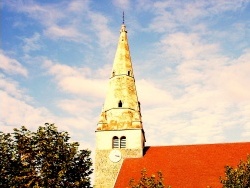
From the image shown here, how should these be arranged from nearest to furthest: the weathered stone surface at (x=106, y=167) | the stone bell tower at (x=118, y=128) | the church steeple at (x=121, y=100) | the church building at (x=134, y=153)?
the church building at (x=134, y=153) < the weathered stone surface at (x=106, y=167) < the stone bell tower at (x=118, y=128) < the church steeple at (x=121, y=100)

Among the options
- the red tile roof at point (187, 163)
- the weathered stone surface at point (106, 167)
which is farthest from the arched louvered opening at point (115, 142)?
the red tile roof at point (187, 163)

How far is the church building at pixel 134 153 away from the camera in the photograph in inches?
1087

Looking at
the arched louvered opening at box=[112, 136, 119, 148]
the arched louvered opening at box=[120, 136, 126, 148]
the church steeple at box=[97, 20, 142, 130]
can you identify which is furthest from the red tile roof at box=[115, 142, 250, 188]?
the church steeple at box=[97, 20, 142, 130]

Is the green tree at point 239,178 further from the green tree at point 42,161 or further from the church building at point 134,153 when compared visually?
the church building at point 134,153

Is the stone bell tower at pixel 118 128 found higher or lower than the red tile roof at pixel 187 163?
higher

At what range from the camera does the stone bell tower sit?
30.0m

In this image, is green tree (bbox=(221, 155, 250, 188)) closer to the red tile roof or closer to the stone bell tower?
the red tile roof

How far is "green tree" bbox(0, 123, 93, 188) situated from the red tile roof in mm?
10742

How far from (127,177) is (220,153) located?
8.21 m

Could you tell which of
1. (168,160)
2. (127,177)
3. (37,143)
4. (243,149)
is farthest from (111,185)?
(37,143)

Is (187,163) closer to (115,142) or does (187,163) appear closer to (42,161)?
(115,142)

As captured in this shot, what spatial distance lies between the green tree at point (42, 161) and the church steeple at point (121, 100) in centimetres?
1383

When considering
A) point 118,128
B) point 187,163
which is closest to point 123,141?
point 118,128

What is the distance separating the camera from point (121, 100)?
32.5 m
